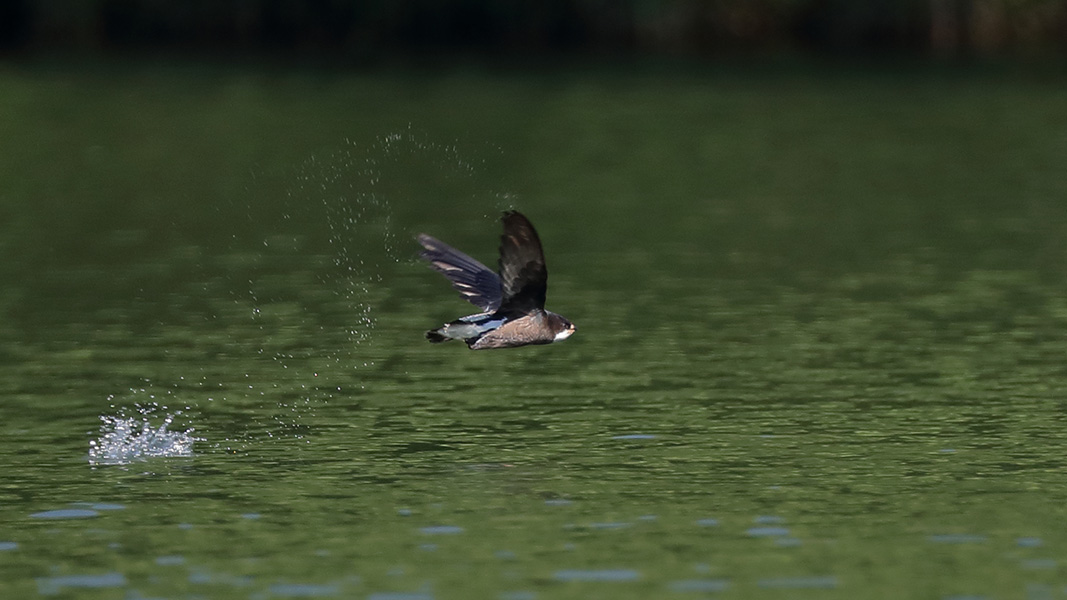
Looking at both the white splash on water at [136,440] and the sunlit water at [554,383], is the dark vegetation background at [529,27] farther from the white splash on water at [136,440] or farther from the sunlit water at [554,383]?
the white splash on water at [136,440]

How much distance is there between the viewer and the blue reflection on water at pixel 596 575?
44.1ft

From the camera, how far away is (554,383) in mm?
21484

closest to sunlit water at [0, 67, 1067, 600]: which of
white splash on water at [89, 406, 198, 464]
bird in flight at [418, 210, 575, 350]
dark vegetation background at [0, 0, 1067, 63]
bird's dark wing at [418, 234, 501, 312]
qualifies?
white splash on water at [89, 406, 198, 464]

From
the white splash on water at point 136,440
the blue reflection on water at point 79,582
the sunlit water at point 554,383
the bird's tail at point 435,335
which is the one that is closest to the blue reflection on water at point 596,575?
the sunlit water at point 554,383

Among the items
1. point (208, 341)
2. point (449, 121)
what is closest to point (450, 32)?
point (449, 121)

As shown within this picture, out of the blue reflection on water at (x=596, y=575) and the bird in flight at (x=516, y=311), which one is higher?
the bird in flight at (x=516, y=311)

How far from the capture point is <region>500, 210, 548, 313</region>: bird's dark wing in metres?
14.6

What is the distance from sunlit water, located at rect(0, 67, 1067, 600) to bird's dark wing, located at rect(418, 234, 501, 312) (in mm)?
1438

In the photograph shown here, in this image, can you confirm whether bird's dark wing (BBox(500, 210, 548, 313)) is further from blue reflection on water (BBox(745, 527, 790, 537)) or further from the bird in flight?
blue reflection on water (BBox(745, 527, 790, 537))

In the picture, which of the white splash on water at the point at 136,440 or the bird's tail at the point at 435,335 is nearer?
the bird's tail at the point at 435,335

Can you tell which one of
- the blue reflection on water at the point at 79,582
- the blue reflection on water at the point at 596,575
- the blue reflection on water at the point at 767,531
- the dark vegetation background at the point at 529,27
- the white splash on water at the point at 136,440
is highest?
the blue reflection on water at the point at 79,582

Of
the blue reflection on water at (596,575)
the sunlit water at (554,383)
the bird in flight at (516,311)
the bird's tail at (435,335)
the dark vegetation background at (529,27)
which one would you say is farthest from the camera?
the dark vegetation background at (529,27)

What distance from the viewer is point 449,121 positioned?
4778cm

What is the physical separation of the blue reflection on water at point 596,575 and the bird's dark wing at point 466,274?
121 inches
